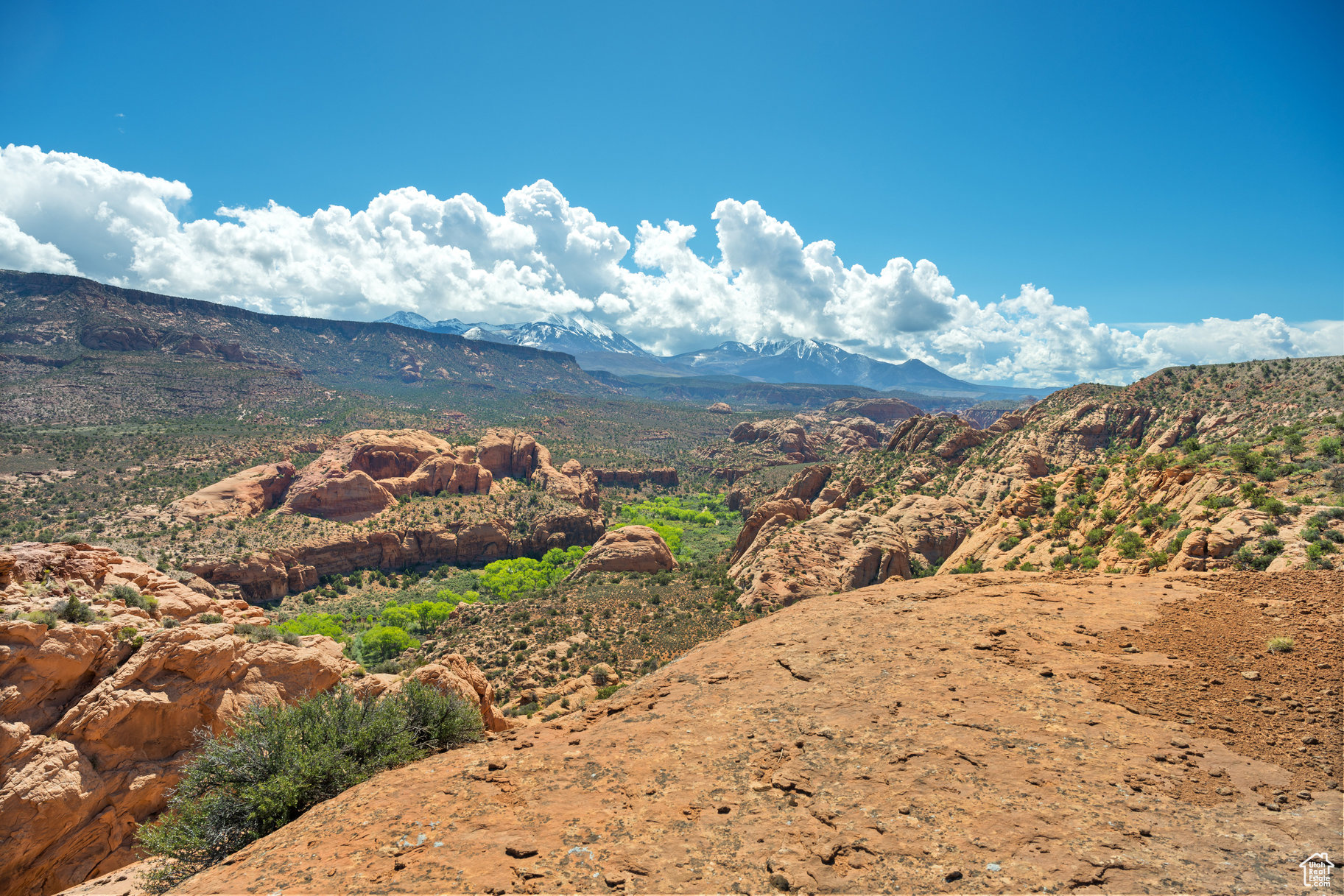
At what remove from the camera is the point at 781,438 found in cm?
14488

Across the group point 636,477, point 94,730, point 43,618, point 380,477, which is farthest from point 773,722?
point 636,477

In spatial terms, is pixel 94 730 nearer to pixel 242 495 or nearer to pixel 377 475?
pixel 242 495

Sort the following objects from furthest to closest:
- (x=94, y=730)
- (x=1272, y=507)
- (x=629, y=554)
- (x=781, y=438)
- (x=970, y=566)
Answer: (x=781, y=438) < (x=629, y=554) < (x=970, y=566) < (x=1272, y=507) < (x=94, y=730)

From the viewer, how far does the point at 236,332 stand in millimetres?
174250

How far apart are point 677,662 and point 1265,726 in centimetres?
1229

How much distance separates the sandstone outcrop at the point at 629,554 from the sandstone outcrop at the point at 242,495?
44.8m

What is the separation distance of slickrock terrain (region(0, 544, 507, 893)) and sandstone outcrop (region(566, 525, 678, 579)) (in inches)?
1189

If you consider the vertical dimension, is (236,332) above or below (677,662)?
above

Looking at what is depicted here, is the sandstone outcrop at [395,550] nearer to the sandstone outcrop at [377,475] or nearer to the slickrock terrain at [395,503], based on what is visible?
the slickrock terrain at [395,503]

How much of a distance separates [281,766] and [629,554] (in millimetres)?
38756

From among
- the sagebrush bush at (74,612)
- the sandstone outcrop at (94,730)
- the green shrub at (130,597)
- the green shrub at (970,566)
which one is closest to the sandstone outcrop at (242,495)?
the green shrub at (130,597)

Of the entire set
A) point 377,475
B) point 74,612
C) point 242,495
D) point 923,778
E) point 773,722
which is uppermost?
point 923,778

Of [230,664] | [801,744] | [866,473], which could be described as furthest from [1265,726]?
[866,473]

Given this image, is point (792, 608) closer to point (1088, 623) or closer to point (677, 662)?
point (677, 662)
